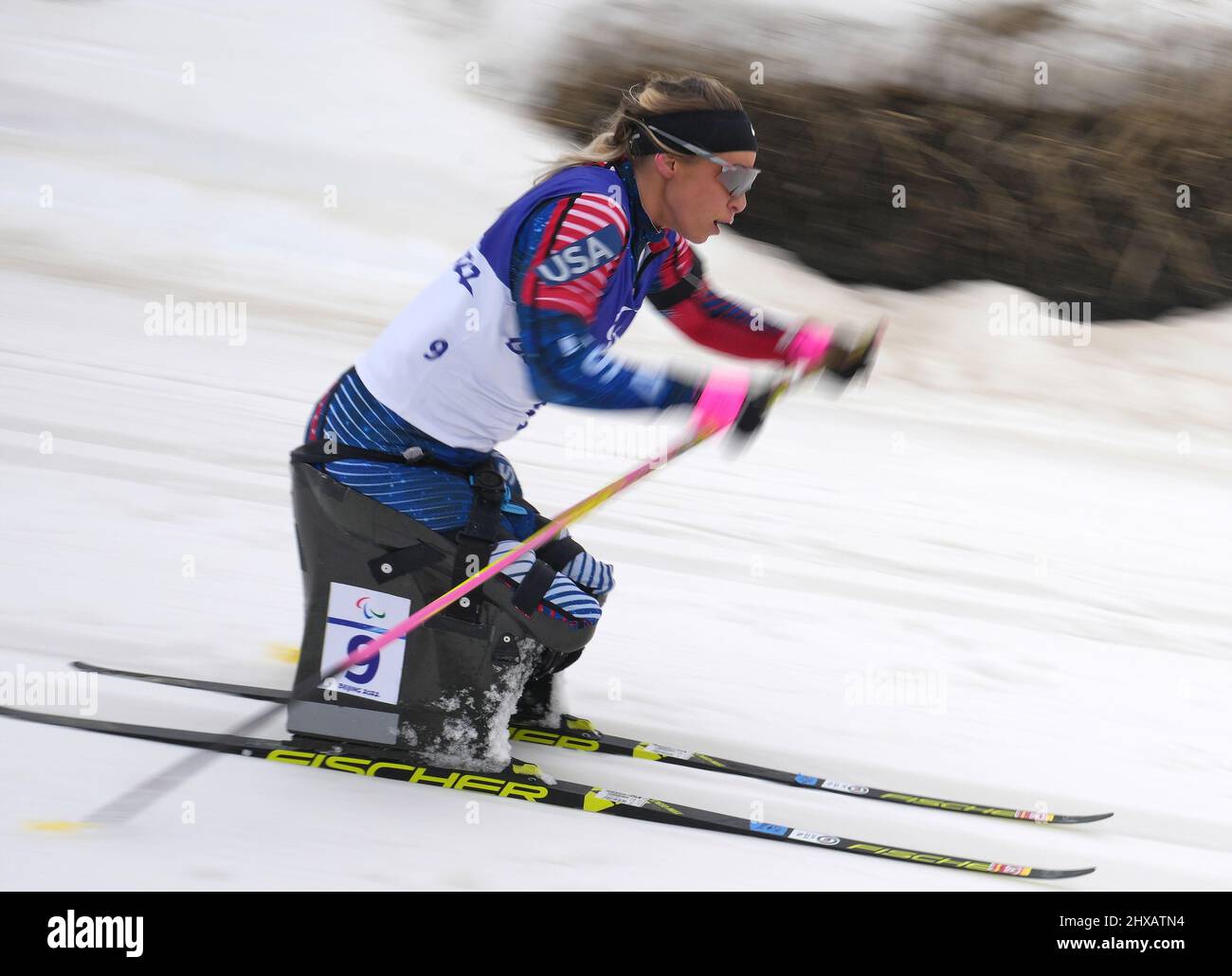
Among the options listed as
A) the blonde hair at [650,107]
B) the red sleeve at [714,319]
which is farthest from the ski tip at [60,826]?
the red sleeve at [714,319]

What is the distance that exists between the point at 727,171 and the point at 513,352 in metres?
0.59

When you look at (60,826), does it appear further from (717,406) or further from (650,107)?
(650,107)

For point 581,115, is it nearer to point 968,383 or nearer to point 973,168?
point 973,168

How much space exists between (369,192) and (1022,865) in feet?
22.6

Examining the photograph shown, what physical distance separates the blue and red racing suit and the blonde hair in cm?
4

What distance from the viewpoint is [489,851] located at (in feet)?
8.78

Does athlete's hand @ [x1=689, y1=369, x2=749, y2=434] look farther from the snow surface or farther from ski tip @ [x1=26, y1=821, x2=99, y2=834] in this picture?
ski tip @ [x1=26, y1=821, x2=99, y2=834]

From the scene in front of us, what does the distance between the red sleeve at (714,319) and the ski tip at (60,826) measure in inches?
69.0

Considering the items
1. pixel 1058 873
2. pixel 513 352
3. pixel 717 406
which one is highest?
pixel 513 352

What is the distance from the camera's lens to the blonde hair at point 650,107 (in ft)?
8.50

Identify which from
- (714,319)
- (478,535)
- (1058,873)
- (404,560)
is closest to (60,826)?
(404,560)

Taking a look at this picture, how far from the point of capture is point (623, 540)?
4711mm

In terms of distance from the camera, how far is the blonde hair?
2.59 metres

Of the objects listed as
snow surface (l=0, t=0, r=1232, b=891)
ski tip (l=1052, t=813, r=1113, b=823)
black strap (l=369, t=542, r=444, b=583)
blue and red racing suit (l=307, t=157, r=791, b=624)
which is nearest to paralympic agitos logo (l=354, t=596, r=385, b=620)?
black strap (l=369, t=542, r=444, b=583)
